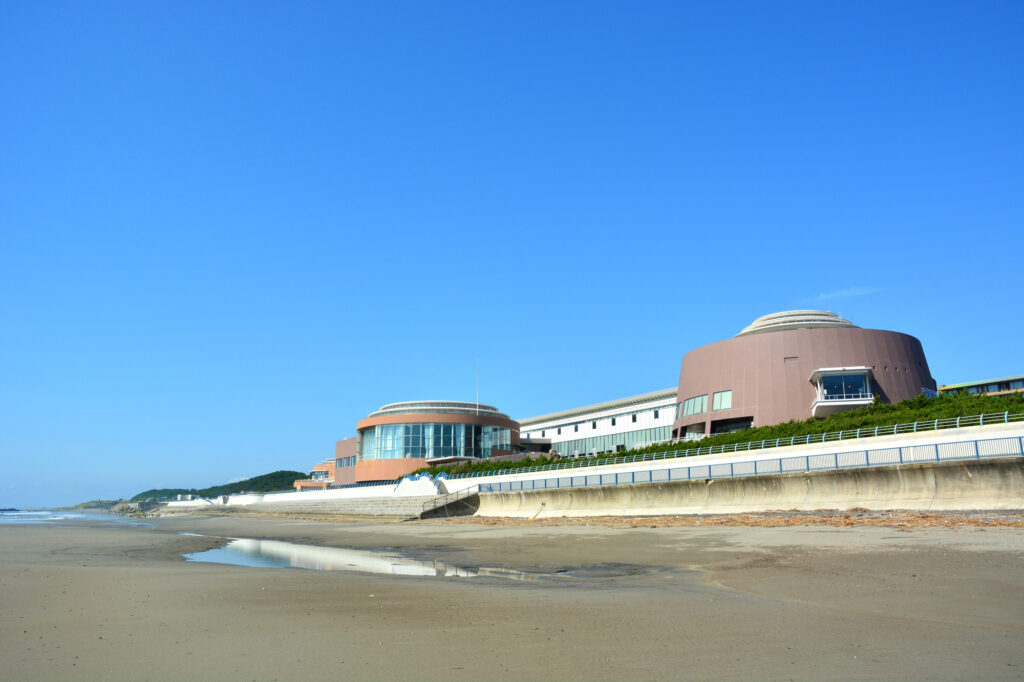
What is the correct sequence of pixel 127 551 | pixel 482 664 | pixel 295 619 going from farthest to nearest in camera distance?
pixel 127 551 → pixel 295 619 → pixel 482 664

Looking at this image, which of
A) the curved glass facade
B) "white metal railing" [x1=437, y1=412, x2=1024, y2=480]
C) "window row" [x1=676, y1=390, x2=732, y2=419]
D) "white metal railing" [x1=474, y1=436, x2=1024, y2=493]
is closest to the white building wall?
the curved glass facade

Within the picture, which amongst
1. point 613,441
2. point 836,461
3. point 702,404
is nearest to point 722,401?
point 702,404

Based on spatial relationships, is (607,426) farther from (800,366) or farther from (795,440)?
(795,440)

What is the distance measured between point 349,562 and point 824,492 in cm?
2127

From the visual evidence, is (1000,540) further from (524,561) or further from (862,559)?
(524,561)

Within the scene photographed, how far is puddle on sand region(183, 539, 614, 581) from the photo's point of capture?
17531mm

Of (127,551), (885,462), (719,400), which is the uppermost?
(719,400)

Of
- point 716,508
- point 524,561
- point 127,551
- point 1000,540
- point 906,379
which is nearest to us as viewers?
point 1000,540

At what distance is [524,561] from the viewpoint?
A: 830 inches

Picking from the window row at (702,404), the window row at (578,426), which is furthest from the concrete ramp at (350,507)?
the window row at (578,426)

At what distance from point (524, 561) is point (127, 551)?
59.0 ft

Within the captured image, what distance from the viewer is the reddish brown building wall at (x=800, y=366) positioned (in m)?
60.2

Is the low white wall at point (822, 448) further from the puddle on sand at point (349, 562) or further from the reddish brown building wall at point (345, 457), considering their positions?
the reddish brown building wall at point (345, 457)

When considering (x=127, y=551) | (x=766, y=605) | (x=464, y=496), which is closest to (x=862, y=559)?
(x=766, y=605)
